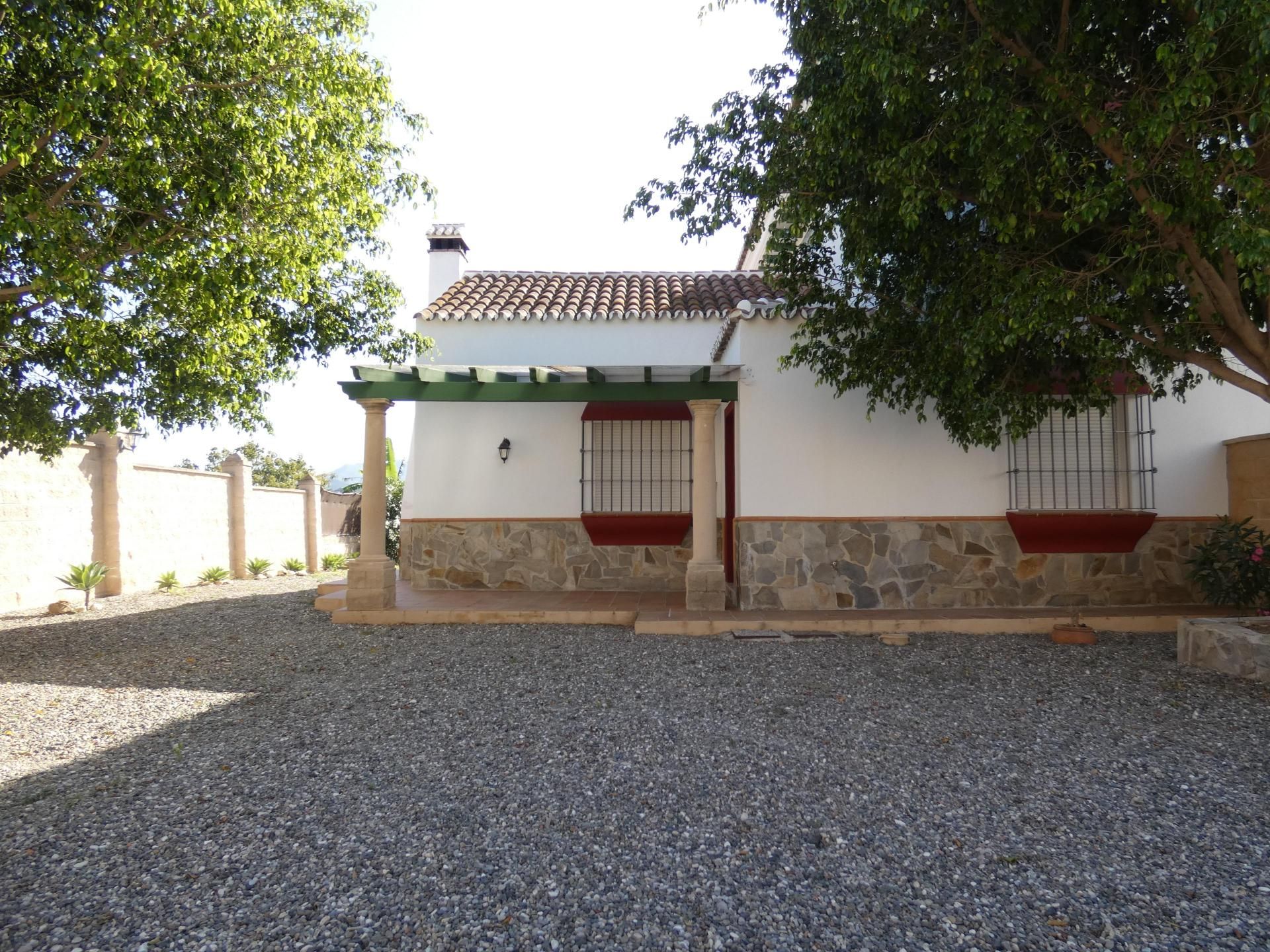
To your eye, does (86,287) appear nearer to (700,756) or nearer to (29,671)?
(29,671)

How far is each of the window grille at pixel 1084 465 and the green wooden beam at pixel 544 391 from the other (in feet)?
10.5

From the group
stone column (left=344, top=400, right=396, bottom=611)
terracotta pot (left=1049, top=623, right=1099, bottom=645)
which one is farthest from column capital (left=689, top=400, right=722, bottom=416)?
terracotta pot (left=1049, top=623, right=1099, bottom=645)

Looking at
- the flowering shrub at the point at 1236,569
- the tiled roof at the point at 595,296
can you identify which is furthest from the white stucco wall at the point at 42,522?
the flowering shrub at the point at 1236,569

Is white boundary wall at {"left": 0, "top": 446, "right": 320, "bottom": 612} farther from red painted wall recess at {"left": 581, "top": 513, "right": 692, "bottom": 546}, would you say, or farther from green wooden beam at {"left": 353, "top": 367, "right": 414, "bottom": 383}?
red painted wall recess at {"left": 581, "top": 513, "right": 692, "bottom": 546}

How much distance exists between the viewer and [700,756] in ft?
12.1

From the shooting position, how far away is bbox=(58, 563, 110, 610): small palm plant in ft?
31.1

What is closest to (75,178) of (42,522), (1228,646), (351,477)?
(42,522)

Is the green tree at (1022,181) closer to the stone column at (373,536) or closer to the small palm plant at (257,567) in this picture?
the stone column at (373,536)

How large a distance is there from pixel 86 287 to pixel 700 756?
4922 millimetres

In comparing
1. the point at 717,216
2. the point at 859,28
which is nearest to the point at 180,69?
the point at 717,216

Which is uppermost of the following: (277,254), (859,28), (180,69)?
(859,28)

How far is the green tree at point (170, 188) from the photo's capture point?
4.31 m

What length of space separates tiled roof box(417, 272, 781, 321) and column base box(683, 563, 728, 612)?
342 cm

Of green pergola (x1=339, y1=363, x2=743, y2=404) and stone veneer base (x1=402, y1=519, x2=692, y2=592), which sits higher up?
green pergola (x1=339, y1=363, x2=743, y2=404)
